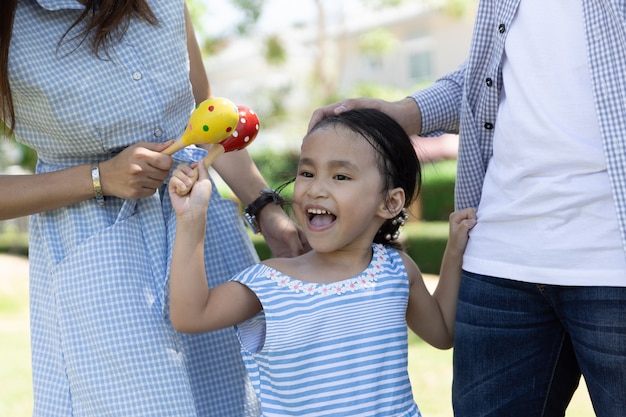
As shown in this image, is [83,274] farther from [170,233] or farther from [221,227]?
[221,227]

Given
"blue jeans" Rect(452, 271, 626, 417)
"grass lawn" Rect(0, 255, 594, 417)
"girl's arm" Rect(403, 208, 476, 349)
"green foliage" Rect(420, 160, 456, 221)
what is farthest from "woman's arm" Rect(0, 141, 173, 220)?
"green foliage" Rect(420, 160, 456, 221)

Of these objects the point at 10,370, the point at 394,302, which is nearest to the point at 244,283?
the point at 394,302

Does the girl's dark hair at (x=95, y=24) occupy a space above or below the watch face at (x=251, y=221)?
above

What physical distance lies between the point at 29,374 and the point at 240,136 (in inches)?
177

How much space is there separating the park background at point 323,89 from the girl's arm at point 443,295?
0.92ft

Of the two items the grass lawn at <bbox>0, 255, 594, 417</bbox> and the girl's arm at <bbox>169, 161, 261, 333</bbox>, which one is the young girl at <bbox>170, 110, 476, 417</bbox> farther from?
the grass lawn at <bbox>0, 255, 594, 417</bbox>

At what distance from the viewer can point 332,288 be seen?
2049mm

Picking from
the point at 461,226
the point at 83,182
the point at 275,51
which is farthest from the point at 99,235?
the point at 275,51

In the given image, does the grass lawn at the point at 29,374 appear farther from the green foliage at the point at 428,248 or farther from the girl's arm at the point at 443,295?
the green foliage at the point at 428,248

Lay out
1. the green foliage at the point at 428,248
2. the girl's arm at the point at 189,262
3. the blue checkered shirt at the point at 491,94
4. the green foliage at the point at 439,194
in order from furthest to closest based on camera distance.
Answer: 1. the green foliage at the point at 439,194
2. the green foliage at the point at 428,248
3. the girl's arm at the point at 189,262
4. the blue checkered shirt at the point at 491,94

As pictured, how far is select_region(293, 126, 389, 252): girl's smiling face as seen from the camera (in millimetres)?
2080

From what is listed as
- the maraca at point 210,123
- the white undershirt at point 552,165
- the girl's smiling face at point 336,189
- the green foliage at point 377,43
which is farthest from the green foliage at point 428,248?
the green foliage at point 377,43

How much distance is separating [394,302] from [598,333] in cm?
47

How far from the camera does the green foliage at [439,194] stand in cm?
1207
